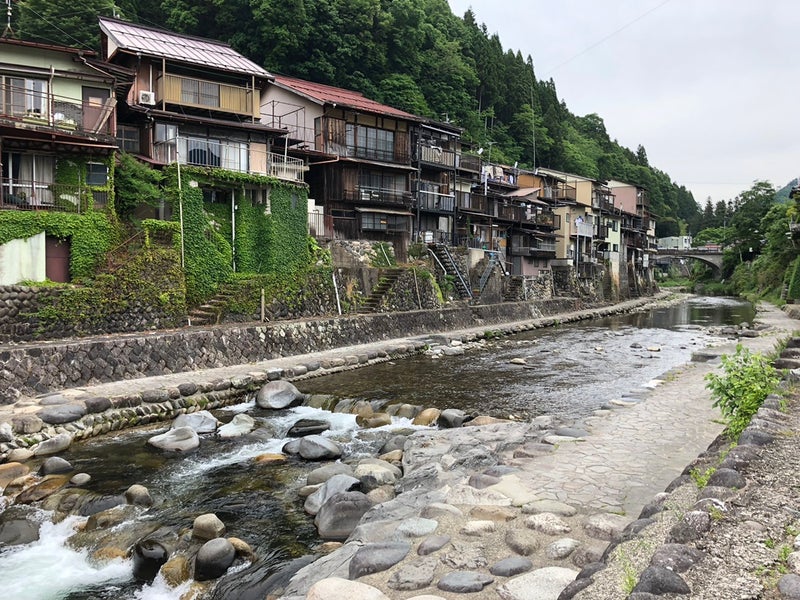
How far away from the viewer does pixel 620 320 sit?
4672 centimetres

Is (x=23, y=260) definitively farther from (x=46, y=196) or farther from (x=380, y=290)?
(x=380, y=290)

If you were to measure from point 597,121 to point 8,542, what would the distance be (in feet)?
396

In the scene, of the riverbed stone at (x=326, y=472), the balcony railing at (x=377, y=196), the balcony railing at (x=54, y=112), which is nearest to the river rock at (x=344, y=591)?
the riverbed stone at (x=326, y=472)

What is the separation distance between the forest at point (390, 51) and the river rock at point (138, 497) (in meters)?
38.4

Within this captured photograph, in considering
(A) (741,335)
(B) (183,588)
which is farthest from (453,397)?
(A) (741,335)

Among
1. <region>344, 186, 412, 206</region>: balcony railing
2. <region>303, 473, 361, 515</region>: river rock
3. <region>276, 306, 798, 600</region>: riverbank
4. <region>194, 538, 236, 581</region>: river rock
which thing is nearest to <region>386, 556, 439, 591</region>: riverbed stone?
<region>276, 306, 798, 600</region>: riverbank

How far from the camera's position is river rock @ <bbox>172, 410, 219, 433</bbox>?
1432 centimetres

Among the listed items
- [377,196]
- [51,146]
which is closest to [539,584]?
[51,146]

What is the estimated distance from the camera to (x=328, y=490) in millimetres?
9750

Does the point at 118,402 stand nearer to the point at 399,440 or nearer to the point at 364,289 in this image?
the point at 399,440

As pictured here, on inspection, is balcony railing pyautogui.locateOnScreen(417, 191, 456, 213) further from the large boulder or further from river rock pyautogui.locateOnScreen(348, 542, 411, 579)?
river rock pyautogui.locateOnScreen(348, 542, 411, 579)

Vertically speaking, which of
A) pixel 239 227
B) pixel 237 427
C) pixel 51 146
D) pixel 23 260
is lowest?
pixel 237 427

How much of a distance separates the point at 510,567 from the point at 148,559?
5557 millimetres

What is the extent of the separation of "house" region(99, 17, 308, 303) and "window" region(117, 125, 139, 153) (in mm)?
48
